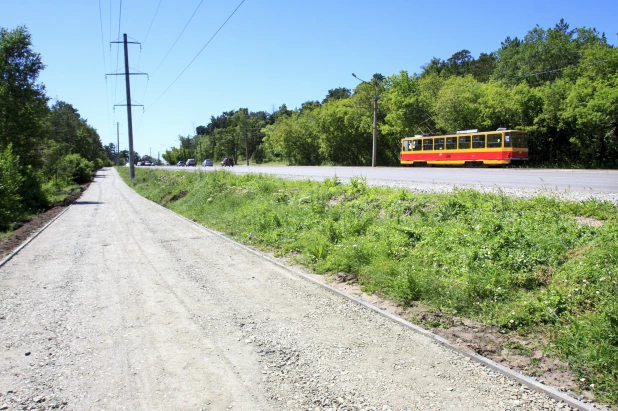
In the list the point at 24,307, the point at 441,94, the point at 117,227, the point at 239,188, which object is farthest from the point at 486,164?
the point at 24,307

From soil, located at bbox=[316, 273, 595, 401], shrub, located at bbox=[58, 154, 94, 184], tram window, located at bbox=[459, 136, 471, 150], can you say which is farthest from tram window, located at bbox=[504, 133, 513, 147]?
shrub, located at bbox=[58, 154, 94, 184]

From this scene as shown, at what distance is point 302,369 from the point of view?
426 centimetres

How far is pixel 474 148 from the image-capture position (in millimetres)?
34344

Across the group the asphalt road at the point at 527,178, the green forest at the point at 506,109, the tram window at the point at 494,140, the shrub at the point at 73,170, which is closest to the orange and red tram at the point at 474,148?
the tram window at the point at 494,140

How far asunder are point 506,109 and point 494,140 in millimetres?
9825

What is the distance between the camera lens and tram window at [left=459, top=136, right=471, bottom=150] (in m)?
34.8

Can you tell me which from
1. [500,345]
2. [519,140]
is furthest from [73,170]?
[500,345]

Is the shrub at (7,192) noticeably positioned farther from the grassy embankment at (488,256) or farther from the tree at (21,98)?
the grassy embankment at (488,256)

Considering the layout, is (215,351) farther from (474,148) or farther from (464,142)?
A: (464,142)

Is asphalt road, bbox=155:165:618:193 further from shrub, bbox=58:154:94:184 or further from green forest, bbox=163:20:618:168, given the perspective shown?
shrub, bbox=58:154:94:184

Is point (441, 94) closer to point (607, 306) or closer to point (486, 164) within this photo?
point (486, 164)

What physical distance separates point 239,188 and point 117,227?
548cm

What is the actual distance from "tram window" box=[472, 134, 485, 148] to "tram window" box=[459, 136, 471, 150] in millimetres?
455

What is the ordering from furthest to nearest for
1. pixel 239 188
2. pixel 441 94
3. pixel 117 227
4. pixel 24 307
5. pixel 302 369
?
pixel 441 94, pixel 239 188, pixel 117 227, pixel 24 307, pixel 302 369
